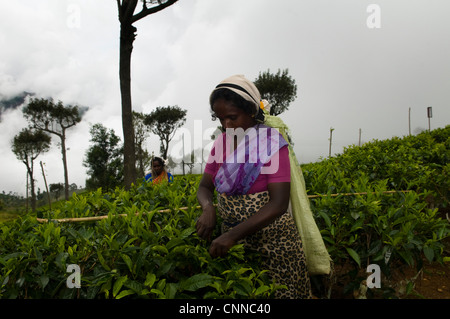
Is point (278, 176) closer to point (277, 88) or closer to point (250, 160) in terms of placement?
point (250, 160)

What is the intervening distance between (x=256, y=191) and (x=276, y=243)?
361mm

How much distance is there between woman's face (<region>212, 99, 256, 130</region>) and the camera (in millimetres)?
1707

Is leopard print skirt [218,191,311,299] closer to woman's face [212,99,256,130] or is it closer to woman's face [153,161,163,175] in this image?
woman's face [212,99,256,130]

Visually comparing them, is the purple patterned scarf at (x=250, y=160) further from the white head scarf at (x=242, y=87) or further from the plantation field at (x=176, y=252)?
the plantation field at (x=176, y=252)

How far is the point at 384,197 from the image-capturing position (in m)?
2.66

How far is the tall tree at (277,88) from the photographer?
90.3ft

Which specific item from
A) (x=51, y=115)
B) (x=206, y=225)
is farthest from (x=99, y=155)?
(x=206, y=225)

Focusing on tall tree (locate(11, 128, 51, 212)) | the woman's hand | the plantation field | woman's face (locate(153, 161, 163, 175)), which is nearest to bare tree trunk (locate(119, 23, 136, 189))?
woman's face (locate(153, 161, 163, 175))

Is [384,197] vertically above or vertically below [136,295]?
above

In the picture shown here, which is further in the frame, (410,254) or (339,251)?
(339,251)
